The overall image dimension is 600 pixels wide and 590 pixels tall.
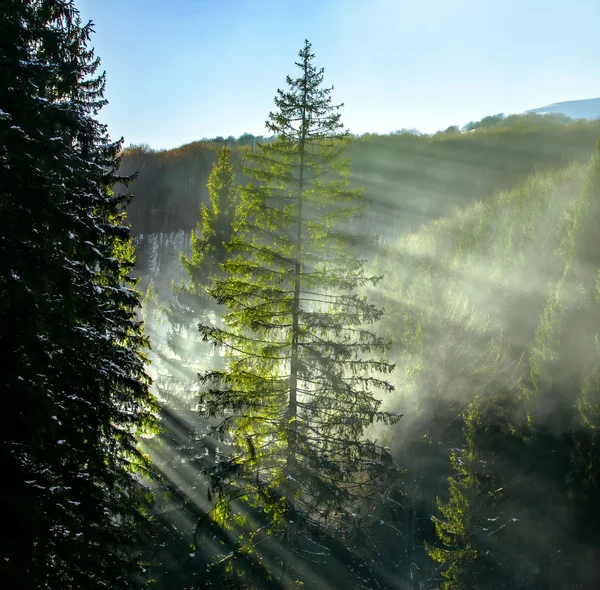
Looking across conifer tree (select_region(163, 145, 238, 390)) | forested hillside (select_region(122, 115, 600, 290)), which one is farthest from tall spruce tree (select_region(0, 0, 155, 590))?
forested hillside (select_region(122, 115, 600, 290))

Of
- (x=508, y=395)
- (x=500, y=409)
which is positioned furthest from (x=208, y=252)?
(x=508, y=395)

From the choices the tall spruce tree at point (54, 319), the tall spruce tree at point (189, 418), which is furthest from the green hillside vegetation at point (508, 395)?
the tall spruce tree at point (54, 319)

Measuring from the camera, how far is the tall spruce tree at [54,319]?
5773 mm

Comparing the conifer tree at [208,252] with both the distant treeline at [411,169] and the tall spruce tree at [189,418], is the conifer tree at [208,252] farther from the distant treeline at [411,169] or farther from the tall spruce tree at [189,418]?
the distant treeline at [411,169]

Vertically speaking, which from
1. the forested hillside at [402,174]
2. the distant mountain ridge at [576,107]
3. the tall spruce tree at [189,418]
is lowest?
the tall spruce tree at [189,418]

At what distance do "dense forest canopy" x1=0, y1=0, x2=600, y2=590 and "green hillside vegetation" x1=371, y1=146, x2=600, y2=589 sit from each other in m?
0.10

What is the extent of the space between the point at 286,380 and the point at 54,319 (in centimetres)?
660

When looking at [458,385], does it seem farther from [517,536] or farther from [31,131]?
[31,131]

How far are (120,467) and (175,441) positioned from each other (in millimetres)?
16943

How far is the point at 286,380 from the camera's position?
11.7 m

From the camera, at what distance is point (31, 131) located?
6.25m

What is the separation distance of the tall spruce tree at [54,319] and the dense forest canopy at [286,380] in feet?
0.12

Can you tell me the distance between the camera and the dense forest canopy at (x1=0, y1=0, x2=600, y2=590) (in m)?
6.13

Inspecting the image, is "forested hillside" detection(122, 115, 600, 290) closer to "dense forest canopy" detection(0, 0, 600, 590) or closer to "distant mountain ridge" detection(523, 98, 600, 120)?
"dense forest canopy" detection(0, 0, 600, 590)
